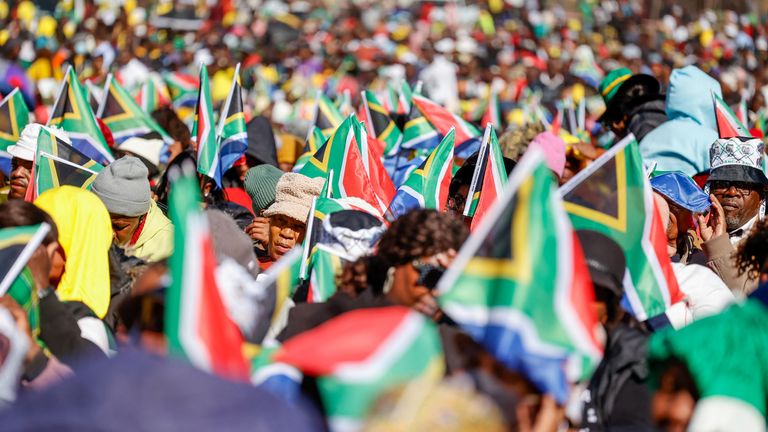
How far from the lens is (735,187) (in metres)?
6.06

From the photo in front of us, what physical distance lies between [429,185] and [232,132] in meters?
2.02

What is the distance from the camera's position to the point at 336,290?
4316 mm

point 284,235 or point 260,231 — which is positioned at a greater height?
point 284,235

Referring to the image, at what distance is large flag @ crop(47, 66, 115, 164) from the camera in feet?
26.1

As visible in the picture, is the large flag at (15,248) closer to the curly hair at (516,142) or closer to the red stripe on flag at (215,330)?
the red stripe on flag at (215,330)

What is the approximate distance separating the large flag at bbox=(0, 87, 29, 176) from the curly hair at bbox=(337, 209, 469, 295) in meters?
4.17

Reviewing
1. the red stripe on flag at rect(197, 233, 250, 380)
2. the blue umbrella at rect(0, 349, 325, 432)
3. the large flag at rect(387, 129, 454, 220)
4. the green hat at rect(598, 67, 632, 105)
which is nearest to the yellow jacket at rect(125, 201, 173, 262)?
the large flag at rect(387, 129, 454, 220)

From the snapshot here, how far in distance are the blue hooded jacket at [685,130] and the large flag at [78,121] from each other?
135 inches

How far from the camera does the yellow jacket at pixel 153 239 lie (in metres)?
5.48

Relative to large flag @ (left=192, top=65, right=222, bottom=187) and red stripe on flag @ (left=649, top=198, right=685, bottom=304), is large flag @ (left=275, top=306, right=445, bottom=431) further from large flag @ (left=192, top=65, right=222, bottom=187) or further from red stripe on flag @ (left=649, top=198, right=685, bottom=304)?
large flag @ (left=192, top=65, right=222, bottom=187)

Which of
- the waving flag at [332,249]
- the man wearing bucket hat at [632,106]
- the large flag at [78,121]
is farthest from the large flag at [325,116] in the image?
the waving flag at [332,249]

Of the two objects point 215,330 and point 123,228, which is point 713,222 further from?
point 215,330

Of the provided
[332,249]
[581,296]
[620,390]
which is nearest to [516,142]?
[332,249]

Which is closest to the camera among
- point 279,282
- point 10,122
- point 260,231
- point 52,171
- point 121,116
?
point 279,282
